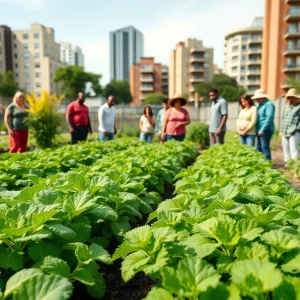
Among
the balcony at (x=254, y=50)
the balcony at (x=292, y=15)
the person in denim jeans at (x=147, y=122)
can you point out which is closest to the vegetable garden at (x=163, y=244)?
the person in denim jeans at (x=147, y=122)

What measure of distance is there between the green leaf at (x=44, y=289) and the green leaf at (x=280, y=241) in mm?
918

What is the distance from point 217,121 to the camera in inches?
308

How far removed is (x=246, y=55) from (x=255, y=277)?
85354 millimetres

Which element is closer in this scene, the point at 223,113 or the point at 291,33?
the point at 223,113

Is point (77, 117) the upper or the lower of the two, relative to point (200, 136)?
upper

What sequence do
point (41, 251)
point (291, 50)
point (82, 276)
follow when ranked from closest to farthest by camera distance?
point (82, 276)
point (41, 251)
point (291, 50)

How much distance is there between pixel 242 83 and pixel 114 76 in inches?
3726

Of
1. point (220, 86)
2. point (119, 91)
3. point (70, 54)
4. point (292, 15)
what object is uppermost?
point (70, 54)

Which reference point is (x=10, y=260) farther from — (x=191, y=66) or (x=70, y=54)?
(x=70, y=54)

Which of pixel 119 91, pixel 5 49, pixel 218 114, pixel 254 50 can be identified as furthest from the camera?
pixel 119 91

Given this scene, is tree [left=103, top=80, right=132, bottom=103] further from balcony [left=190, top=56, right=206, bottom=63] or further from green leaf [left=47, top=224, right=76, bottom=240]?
green leaf [left=47, top=224, right=76, bottom=240]

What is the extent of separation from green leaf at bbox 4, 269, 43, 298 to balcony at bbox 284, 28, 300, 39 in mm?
45381

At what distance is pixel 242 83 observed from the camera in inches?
3191

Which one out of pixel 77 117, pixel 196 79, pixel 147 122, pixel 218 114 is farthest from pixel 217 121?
pixel 196 79
